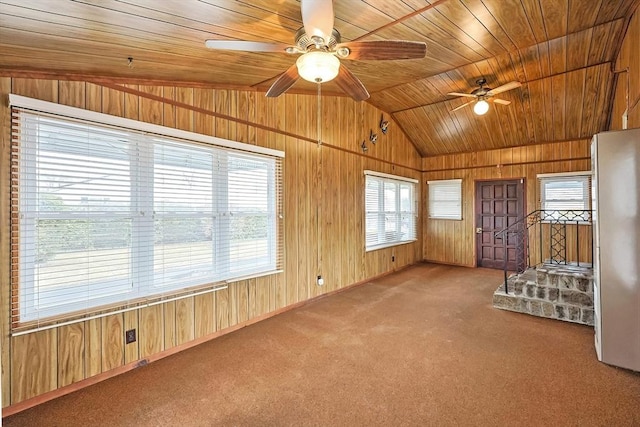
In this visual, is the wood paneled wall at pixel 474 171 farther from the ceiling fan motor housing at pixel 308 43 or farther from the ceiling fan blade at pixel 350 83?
the ceiling fan motor housing at pixel 308 43

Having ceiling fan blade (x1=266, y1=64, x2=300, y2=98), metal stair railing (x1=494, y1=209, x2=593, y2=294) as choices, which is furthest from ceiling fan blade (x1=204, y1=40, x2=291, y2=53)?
metal stair railing (x1=494, y1=209, x2=593, y2=294)

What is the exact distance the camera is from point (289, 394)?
2.27 metres

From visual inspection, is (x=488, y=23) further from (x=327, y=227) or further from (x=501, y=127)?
(x=501, y=127)

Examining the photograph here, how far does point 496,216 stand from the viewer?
21.9 feet

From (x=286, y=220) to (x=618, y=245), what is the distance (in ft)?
11.1

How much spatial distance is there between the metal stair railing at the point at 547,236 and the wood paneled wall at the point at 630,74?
2.25 metres

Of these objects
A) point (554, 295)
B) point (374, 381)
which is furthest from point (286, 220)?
point (554, 295)

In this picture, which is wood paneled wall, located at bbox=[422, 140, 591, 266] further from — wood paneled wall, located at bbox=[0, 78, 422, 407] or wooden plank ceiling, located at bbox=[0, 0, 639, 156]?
wood paneled wall, located at bbox=[0, 78, 422, 407]

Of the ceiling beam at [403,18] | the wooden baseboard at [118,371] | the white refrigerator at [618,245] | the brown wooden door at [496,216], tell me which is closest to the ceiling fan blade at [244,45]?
the ceiling beam at [403,18]

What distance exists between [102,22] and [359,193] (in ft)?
13.8

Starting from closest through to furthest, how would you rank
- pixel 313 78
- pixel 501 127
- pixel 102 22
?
1. pixel 102 22
2. pixel 313 78
3. pixel 501 127

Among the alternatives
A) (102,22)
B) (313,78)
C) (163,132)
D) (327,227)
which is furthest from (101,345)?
(327,227)

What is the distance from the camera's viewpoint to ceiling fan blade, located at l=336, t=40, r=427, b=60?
193 centimetres

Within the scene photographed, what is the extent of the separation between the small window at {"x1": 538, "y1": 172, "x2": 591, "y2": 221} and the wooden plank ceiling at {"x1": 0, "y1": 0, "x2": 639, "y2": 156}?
1.16 metres
